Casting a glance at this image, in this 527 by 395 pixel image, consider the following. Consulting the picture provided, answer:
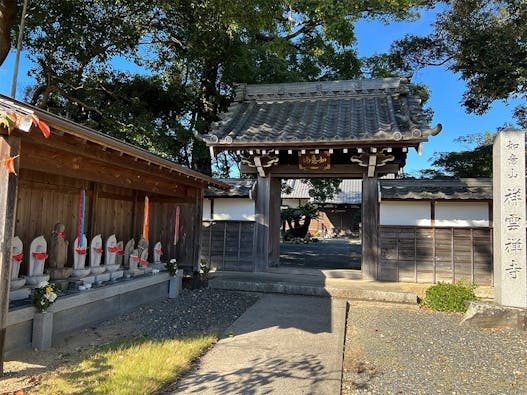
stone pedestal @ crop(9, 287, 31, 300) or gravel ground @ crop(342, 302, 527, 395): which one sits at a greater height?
stone pedestal @ crop(9, 287, 31, 300)

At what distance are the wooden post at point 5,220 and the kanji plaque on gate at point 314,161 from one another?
248 inches

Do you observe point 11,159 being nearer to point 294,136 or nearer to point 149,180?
point 149,180

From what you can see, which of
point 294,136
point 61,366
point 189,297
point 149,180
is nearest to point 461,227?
point 294,136

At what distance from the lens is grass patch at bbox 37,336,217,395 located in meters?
3.31

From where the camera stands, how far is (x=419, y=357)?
14.6 ft

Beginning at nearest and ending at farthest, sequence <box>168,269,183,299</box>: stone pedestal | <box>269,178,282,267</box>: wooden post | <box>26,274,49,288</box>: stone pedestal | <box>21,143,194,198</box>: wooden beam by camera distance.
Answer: <box>21,143,194,198</box>: wooden beam → <box>26,274,49,288</box>: stone pedestal → <box>168,269,183,299</box>: stone pedestal → <box>269,178,282,267</box>: wooden post

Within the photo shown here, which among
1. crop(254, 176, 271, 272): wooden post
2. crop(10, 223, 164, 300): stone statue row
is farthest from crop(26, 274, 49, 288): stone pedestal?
crop(254, 176, 271, 272): wooden post

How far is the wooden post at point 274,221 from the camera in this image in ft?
31.9

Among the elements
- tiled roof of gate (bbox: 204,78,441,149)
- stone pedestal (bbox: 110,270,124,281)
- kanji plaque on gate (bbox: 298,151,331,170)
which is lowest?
stone pedestal (bbox: 110,270,124,281)

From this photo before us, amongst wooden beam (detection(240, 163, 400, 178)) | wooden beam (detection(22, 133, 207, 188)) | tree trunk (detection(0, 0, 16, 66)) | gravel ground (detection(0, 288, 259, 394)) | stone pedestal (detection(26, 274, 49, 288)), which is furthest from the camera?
wooden beam (detection(240, 163, 400, 178))

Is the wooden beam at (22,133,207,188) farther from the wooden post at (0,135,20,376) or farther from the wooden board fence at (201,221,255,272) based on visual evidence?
the wooden board fence at (201,221,255,272)

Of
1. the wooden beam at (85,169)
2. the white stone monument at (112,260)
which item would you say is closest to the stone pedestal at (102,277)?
the white stone monument at (112,260)

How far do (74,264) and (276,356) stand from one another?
142 inches

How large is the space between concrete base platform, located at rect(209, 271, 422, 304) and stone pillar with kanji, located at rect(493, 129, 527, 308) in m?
1.61
